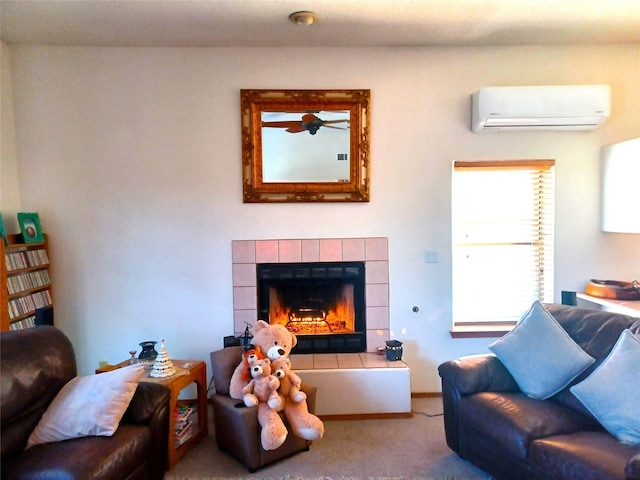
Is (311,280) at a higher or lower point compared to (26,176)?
lower

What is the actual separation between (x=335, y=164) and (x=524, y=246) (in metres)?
1.73

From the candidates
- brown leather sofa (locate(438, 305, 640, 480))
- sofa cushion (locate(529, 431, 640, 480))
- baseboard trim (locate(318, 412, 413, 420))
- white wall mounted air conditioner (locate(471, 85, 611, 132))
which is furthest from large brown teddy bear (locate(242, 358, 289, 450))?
white wall mounted air conditioner (locate(471, 85, 611, 132))

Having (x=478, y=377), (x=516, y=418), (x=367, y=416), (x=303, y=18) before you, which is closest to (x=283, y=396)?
(x=367, y=416)

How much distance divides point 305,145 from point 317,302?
129 cm

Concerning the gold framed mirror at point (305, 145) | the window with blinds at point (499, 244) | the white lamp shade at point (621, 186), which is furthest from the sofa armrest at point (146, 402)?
the white lamp shade at point (621, 186)

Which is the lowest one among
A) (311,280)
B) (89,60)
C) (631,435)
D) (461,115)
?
(631,435)

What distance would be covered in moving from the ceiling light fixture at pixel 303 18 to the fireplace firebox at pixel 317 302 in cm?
174

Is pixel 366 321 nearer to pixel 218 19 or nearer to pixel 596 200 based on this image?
pixel 596 200

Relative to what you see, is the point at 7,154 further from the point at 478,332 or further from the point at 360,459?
the point at 478,332

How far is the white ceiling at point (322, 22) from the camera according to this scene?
8.34 feet

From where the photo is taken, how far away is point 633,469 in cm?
150

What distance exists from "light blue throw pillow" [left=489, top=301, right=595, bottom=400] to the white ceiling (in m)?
1.95

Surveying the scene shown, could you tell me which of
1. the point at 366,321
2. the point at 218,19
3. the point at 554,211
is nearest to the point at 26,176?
the point at 218,19

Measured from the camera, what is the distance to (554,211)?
3.29 meters
